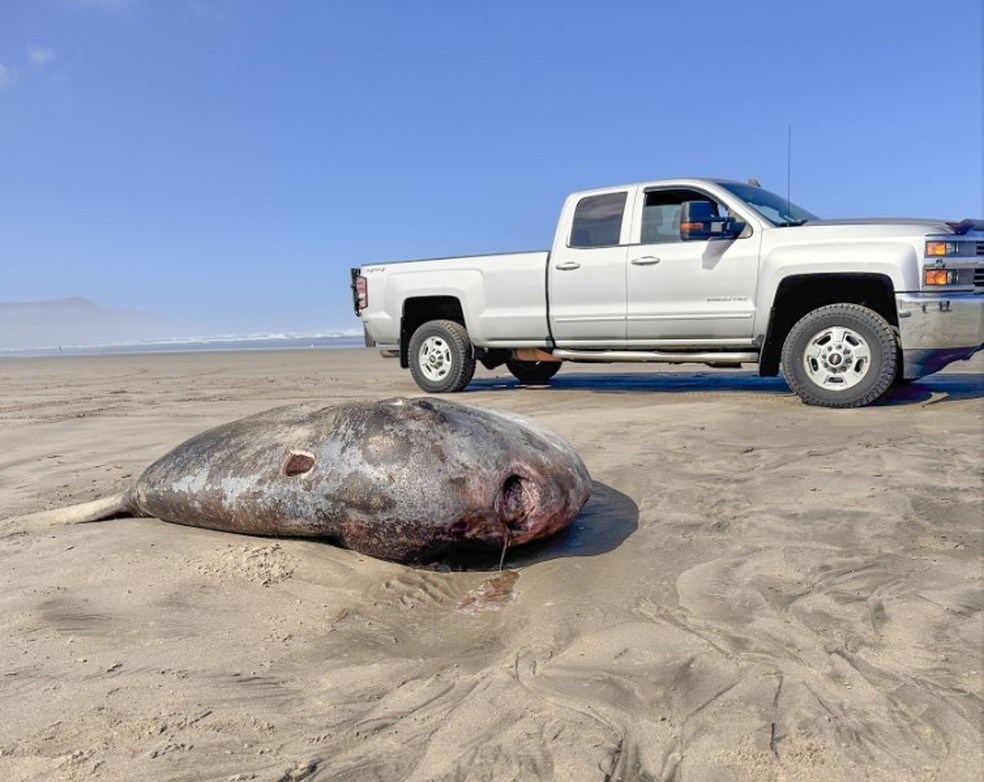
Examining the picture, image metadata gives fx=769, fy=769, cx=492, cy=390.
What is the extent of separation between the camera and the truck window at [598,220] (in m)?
7.91

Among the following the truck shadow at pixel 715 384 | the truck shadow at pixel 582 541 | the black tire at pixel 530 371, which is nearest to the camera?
the truck shadow at pixel 582 541

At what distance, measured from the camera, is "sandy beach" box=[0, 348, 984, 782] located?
72.4 inches

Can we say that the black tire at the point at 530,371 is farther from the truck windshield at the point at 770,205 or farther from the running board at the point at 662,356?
the truck windshield at the point at 770,205

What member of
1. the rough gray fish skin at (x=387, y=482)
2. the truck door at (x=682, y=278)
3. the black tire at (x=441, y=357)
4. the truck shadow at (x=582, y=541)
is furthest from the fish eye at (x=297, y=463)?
the black tire at (x=441, y=357)

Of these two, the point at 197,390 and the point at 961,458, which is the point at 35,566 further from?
the point at 197,390

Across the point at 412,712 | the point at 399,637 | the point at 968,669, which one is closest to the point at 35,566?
the point at 399,637

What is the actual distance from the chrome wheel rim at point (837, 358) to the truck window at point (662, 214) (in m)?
1.77

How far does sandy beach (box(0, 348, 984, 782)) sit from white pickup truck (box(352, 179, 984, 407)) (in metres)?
2.11

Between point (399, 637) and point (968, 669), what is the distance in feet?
5.68

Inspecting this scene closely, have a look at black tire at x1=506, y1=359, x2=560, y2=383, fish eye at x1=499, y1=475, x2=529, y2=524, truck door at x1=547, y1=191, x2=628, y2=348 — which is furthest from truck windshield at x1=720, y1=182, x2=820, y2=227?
fish eye at x1=499, y1=475, x2=529, y2=524

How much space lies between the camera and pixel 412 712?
2039mm

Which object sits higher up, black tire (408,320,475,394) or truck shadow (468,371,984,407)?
black tire (408,320,475,394)

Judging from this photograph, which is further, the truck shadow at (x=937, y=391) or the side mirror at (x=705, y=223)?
the side mirror at (x=705, y=223)

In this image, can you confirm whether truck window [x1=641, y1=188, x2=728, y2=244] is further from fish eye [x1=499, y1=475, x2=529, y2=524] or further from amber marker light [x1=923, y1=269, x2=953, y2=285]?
fish eye [x1=499, y1=475, x2=529, y2=524]
